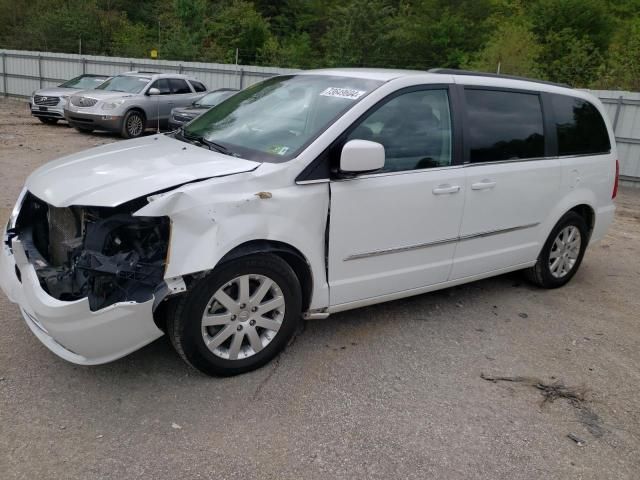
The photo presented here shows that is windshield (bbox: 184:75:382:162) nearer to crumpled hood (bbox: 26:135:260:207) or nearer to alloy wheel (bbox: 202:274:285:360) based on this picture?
crumpled hood (bbox: 26:135:260:207)

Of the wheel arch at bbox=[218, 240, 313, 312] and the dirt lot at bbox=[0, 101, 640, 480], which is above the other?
the wheel arch at bbox=[218, 240, 313, 312]

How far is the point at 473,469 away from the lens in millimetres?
2814

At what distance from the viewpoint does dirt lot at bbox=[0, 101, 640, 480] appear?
2762 mm

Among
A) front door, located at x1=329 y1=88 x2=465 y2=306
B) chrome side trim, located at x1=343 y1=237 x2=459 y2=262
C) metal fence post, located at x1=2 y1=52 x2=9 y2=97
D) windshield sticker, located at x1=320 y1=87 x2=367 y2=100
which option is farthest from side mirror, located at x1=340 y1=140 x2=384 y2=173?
metal fence post, located at x1=2 y1=52 x2=9 y2=97

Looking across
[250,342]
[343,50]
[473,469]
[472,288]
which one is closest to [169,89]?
[472,288]

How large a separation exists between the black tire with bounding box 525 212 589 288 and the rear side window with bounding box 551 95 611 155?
0.60 metres

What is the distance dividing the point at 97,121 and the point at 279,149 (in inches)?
474

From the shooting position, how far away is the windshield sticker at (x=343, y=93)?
12.4 ft

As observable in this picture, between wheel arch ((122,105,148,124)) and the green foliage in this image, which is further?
the green foliage

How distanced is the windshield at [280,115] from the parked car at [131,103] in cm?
1079

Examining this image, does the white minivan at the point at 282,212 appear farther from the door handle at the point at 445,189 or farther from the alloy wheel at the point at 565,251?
the alloy wheel at the point at 565,251

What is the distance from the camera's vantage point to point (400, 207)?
3.83 meters

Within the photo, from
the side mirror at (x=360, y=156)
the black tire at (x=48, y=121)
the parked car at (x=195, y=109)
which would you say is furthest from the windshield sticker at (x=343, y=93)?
the black tire at (x=48, y=121)

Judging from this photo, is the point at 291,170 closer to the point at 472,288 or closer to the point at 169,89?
the point at 472,288
